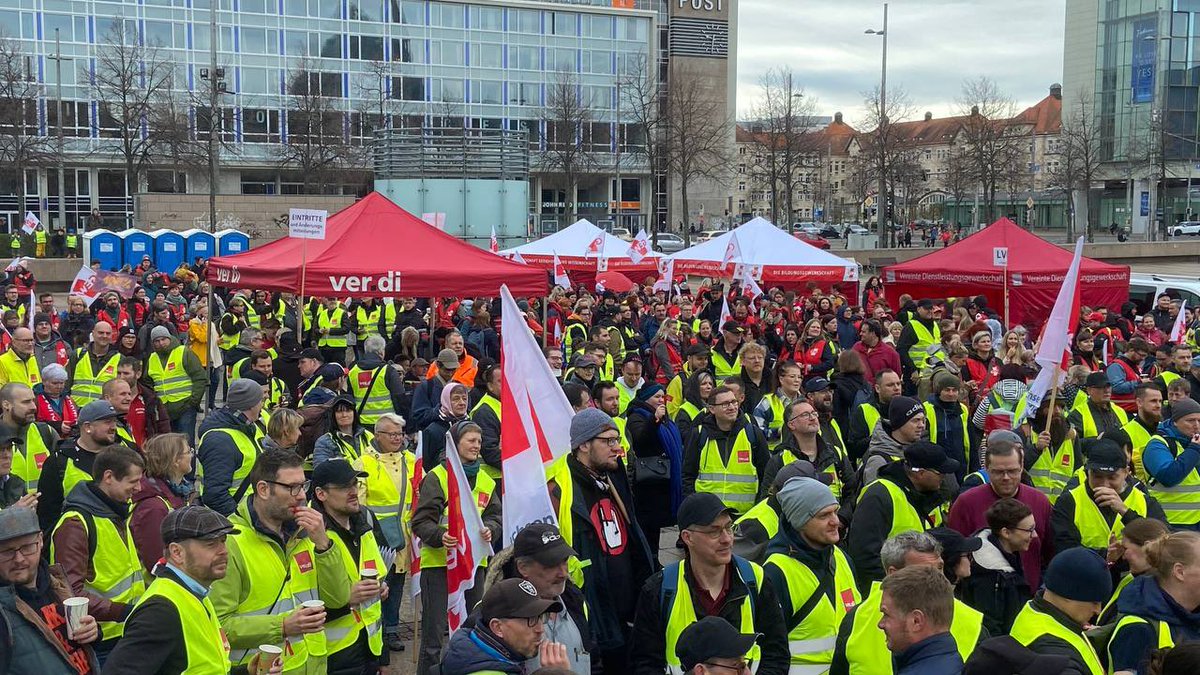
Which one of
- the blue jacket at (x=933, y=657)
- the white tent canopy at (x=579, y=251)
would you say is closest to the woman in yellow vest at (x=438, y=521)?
the blue jacket at (x=933, y=657)

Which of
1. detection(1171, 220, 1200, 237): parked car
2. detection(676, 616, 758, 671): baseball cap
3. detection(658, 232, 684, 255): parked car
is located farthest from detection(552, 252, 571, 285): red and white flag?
detection(1171, 220, 1200, 237): parked car

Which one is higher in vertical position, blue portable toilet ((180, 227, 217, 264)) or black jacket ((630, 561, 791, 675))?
blue portable toilet ((180, 227, 217, 264))

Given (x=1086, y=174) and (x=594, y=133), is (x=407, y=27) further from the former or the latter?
(x=1086, y=174)

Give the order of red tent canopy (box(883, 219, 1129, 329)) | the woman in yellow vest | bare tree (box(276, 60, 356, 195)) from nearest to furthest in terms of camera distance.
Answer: the woman in yellow vest, red tent canopy (box(883, 219, 1129, 329)), bare tree (box(276, 60, 356, 195))

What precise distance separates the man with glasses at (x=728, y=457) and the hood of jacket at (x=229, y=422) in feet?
9.36

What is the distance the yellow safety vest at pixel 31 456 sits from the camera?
7613mm

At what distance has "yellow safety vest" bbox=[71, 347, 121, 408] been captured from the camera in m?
10.9

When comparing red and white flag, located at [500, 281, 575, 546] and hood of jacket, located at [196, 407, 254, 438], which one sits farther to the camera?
hood of jacket, located at [196, 407, 254, 438]

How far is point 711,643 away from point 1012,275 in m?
15.5

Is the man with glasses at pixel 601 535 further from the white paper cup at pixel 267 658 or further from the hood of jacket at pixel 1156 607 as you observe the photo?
the hood of jacket at pixel 1156 607

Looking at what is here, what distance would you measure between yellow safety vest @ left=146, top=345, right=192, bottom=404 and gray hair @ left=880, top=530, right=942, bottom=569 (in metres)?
8.69

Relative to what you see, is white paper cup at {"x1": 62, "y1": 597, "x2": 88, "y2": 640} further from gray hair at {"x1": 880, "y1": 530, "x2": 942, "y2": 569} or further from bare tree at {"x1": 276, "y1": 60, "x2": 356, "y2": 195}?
bare tree at {"x1": 276, "y1": 60, "x2": 356, "y2": 195}

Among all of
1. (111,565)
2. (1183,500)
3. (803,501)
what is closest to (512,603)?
(803,501)

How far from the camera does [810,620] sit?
4.75m
